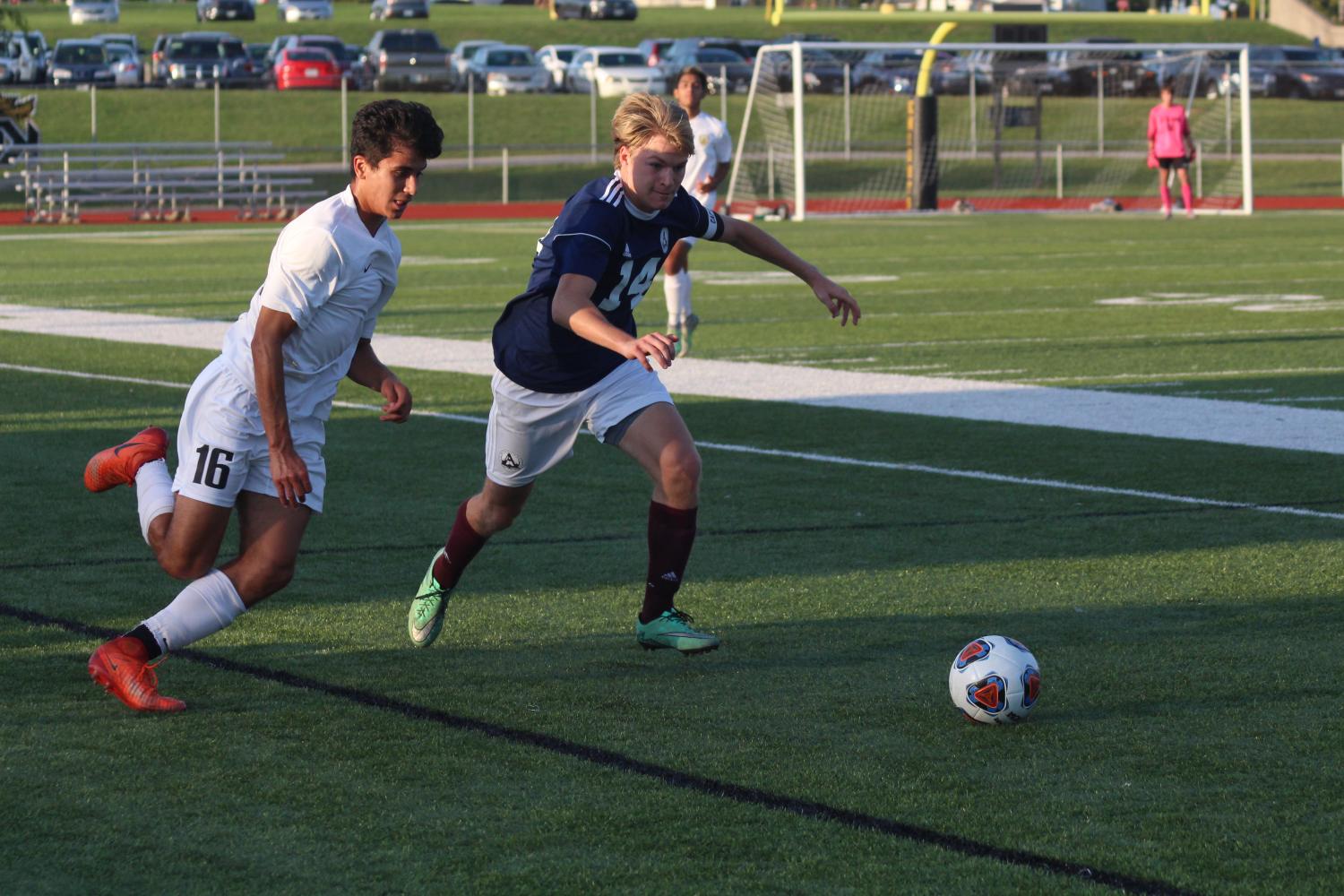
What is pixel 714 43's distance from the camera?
5753 cm

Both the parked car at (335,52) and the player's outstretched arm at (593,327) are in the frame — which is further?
the parked car at (335,52)

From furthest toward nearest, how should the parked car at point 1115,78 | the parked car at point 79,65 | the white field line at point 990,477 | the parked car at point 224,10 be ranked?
the parked car at point 224,10 → the parked car at point 79,65 → the parked car at point 1115,78 → the white field line at point 990,477

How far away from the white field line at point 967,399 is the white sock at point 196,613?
21.1 ft

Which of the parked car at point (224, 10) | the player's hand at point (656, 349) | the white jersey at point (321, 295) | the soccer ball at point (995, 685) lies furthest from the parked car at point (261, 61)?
the soccer ball at point (995, 685)

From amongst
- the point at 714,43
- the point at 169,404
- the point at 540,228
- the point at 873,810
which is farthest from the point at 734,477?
the point at 714,43

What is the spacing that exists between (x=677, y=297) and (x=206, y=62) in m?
42.2

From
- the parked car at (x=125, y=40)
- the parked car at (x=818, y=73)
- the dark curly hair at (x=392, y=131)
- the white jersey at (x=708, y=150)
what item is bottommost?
the dark curly hair at (x=392, y=131)

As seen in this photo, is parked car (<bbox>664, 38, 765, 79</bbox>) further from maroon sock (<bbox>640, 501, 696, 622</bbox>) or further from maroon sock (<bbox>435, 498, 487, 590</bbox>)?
maroon sock (<bbox>640, 501, 696, 622</bbox>)

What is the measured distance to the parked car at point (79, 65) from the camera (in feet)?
171

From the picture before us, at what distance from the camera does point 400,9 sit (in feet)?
243

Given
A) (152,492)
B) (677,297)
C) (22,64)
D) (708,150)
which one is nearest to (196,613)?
(152,492)

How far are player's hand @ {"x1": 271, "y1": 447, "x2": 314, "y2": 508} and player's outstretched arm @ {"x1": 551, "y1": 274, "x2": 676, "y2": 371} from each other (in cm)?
86

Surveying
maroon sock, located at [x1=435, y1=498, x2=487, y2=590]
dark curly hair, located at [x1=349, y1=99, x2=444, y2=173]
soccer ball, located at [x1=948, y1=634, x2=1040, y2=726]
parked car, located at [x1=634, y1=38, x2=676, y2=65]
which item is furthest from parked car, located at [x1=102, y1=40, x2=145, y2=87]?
soccer ball, located at [x1=948, y1=634, x2=1040, y2=726]

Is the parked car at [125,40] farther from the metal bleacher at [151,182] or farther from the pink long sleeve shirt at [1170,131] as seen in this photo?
the pink long sleeve shirt at [1170,131]
